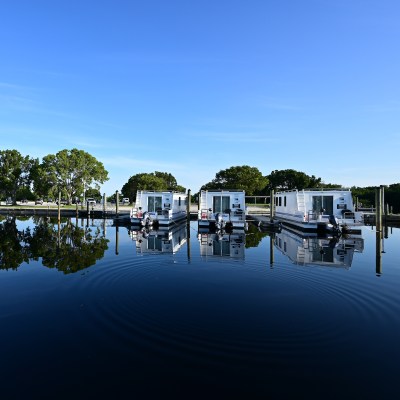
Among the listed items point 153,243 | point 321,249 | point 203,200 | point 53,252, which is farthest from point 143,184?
point 321,249

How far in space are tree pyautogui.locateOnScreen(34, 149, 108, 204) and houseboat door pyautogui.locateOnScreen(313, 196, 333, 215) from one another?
1927 inches

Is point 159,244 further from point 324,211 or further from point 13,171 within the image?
point 13,171

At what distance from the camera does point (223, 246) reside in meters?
16.5

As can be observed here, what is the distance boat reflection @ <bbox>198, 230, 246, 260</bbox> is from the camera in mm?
14156

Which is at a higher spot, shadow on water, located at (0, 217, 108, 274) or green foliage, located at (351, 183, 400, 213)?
green foliage, located at (351, 183, 400, 213)

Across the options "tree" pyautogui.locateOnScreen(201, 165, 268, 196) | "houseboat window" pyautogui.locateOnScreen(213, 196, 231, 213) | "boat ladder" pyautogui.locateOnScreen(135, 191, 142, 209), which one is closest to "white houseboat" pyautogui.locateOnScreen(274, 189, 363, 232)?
"houseboat window" pyautogui.locateOnScreen(213, 196, 231, 213)

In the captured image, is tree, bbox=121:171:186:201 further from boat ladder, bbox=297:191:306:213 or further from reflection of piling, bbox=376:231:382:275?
reflection of piling, bbox=376:231:382:275

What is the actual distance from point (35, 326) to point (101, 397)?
2927mm

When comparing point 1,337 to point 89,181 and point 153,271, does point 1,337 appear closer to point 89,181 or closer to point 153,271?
point 153,271

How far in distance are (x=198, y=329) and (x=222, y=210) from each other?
20.3 meters

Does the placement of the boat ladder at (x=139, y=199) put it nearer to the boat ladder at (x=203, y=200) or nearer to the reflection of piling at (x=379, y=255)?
the boat ladder at (x=203, y=200)

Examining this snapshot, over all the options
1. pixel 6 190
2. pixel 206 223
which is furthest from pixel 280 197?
pixel 6 190

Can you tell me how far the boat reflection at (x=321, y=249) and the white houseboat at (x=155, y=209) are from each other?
10.7 meters

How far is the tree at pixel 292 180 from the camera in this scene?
78438 mm
